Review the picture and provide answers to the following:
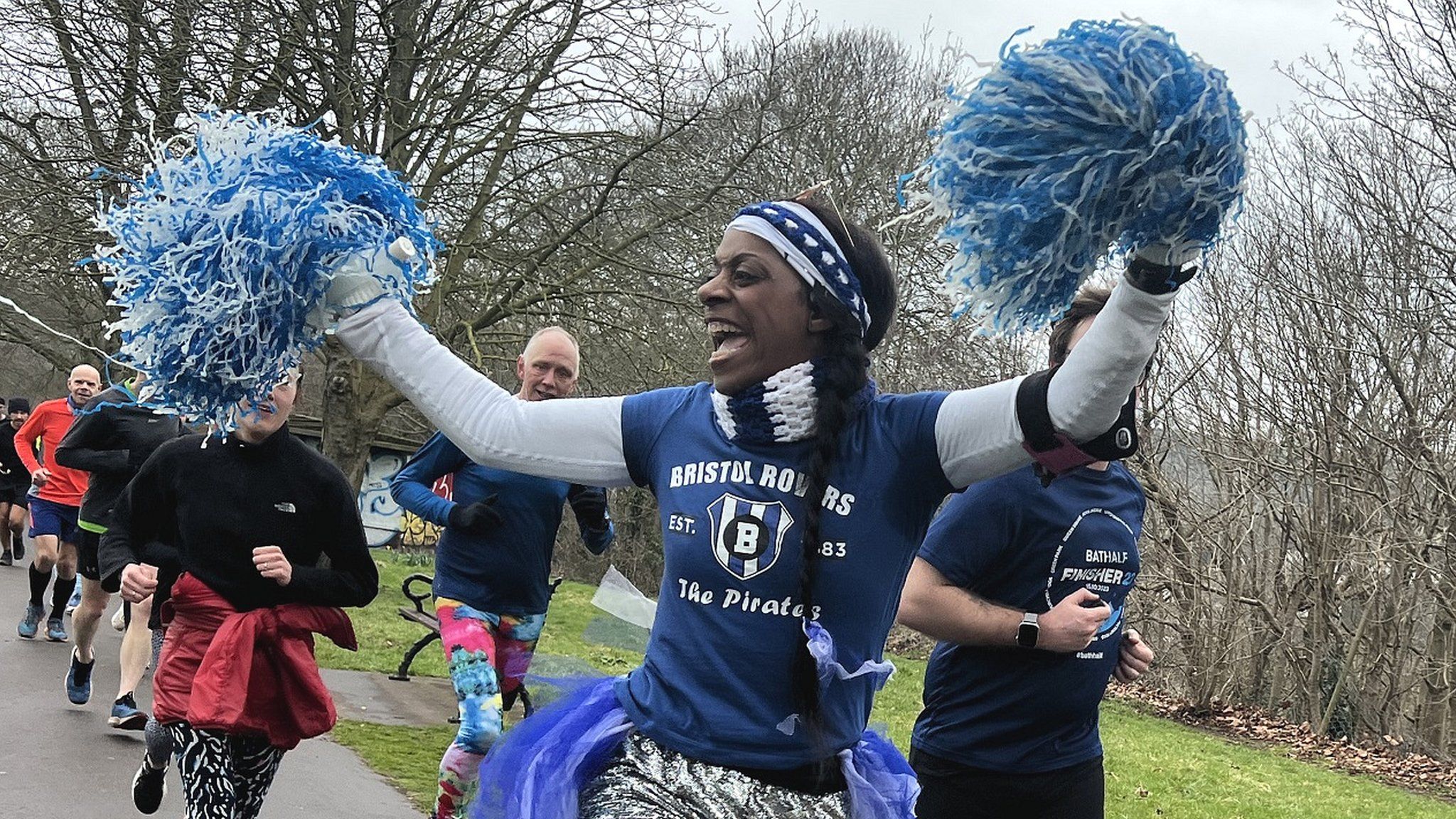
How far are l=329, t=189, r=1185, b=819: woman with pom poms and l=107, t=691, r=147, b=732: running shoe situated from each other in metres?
6.04

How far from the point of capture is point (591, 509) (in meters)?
6.60

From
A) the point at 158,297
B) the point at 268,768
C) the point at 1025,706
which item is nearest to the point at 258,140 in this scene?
the point at 158,297

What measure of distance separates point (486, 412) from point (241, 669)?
102 inches

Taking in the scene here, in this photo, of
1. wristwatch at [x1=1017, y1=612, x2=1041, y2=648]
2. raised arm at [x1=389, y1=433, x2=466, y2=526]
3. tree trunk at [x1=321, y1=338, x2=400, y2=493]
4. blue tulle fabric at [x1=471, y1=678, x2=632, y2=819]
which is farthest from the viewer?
tree trunk at [x1=321, y1=338, x2=400, y2=493]

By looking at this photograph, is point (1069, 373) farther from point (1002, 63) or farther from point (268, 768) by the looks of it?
point (268, 768)

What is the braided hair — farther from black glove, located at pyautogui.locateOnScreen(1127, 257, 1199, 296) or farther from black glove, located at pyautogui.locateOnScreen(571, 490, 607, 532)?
black glove, located at pyautogui.locateOnScreen(571, 490, 607, 532)

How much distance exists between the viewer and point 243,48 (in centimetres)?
1525

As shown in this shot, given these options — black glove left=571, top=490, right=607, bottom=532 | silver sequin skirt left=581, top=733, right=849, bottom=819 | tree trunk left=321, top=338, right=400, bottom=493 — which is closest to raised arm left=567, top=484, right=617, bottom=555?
black glove left=571, top=490, right=607, bottom=532

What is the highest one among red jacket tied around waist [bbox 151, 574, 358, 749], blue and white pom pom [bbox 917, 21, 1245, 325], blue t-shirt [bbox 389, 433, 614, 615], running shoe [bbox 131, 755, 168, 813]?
blue and white pom pom [bbox 917, 21, 1245, 325]

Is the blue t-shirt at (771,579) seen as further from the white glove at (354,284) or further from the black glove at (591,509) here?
the black glove at (591,509)

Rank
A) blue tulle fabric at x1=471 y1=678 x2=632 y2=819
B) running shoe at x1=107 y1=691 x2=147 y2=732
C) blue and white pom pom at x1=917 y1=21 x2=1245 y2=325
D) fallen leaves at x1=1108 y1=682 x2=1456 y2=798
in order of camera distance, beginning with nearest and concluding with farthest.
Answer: blue and white pom pom at x1=917 y1=21 x2=1245 y2=325
blue tulle fabric at x1=471 y1=678 x2=632 y2=819
running shoe at x1=107 y1=691 x2=147 y2=732
fallen leaves at x1=1108 y1=682 x2=1456 y2=798

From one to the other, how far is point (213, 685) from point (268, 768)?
41 centimetres

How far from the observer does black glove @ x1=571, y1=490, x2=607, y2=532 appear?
660 cm

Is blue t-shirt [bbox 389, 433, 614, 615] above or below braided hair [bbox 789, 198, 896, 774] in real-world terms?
below
